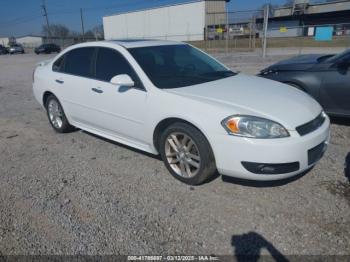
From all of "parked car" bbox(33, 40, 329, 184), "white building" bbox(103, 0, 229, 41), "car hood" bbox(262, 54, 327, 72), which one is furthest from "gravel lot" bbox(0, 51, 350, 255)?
"white building" bbox(103, 0, 229, 41)

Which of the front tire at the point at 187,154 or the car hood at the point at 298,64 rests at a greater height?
the car hood at the point at 298,64

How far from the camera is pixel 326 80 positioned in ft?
16.9

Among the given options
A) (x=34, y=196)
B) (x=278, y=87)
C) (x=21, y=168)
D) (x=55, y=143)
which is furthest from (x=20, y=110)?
(x=278, y=87)

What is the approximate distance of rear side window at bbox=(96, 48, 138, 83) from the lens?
3935mm

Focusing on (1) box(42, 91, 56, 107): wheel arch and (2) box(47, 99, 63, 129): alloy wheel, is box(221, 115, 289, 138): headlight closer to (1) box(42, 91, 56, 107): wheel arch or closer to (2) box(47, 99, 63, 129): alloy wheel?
(2) box(47, 99, 63, 129): alloy wheel

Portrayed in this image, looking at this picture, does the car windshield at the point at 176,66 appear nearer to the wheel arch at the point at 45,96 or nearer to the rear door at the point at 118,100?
the rear door at the point at 118,100

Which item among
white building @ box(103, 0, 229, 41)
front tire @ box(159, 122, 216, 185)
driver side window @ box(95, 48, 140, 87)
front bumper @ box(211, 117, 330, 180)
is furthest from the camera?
white building @ box(103, 0, 229, 41)

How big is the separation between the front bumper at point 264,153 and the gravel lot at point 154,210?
1.09 ft

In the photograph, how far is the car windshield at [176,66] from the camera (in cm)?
375

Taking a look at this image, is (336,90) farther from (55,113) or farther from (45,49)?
(45,49)

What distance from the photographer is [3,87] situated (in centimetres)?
1156

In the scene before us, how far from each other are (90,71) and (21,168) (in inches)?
64.2

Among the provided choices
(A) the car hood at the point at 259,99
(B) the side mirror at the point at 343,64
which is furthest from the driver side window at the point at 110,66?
(B) the side mirror at the point at 343,64

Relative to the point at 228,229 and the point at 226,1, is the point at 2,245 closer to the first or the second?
the point at 228,229
